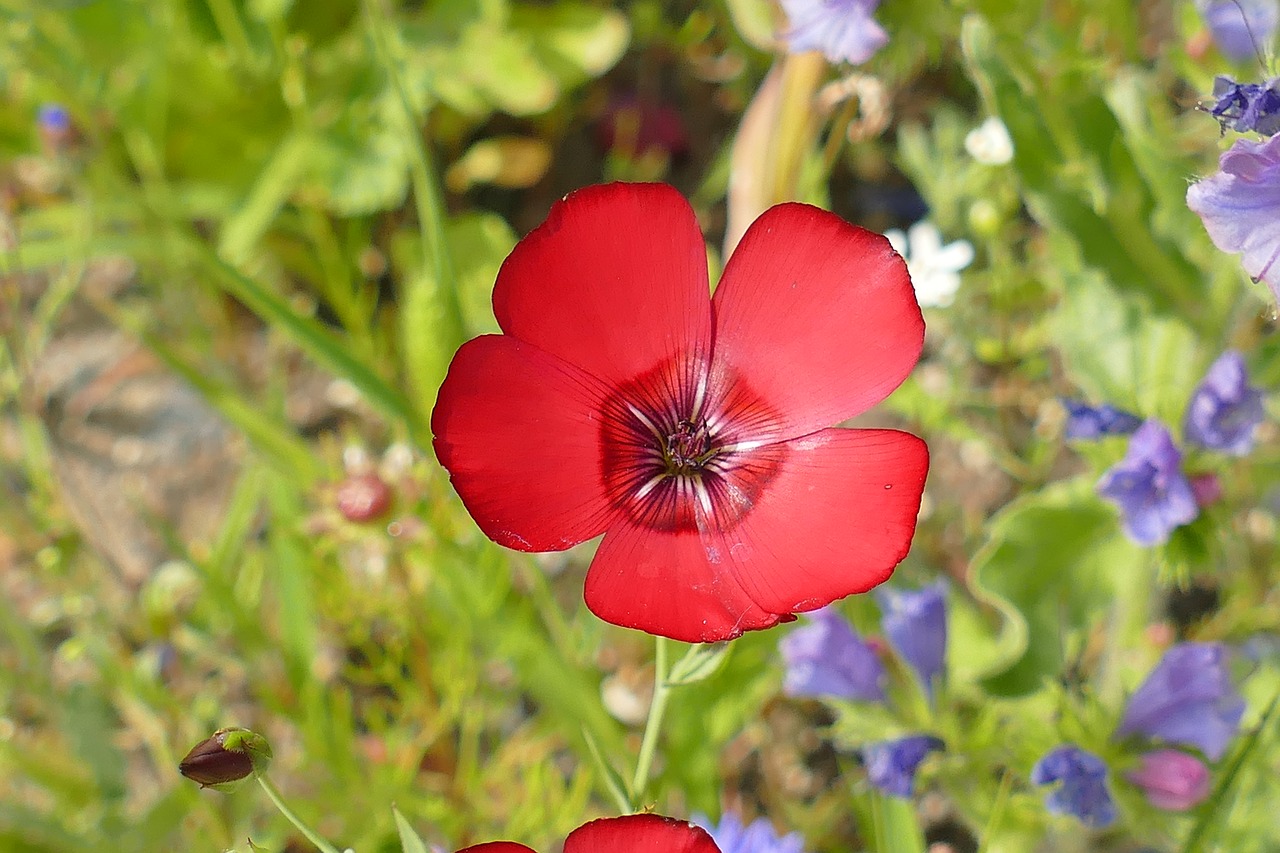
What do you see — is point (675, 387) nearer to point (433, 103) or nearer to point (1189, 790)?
point (1189, 790)

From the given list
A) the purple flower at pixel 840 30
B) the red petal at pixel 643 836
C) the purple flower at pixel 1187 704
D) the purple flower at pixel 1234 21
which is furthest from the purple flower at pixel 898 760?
the purple flower at pixel 1234 21

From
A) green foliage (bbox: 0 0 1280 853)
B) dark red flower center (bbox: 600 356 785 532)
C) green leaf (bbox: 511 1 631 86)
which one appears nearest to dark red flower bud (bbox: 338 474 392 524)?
green foliage (bbox: 0 0 1280 853)

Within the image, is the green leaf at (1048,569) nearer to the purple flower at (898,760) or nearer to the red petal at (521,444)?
the purple flower at (898,760)

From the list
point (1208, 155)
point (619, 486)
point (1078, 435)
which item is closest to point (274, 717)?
point (619, 486)

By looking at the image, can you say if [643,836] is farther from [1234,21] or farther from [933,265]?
[1234,21]

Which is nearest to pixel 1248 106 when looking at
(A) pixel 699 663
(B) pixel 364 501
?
(A) pixel 699 663
